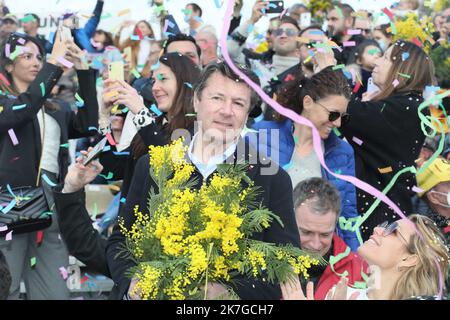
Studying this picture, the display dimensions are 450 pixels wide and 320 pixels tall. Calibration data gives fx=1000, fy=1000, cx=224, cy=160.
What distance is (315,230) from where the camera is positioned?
17.0 feet

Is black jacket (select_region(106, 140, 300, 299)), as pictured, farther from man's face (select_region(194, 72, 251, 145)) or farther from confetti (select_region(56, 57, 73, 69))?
confetti (select_region(56, 57, 73, 69))

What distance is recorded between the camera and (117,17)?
9.41m

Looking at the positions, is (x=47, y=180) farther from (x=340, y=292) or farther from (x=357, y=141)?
(x=340, y=292)

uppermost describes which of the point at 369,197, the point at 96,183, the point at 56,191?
the point at 56,191

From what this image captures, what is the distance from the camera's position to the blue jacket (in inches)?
230

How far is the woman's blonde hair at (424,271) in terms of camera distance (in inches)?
175

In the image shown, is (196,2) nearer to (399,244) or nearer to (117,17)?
(117,17)

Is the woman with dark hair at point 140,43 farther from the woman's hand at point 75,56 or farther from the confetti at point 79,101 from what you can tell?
the woman's hand at point 75,56

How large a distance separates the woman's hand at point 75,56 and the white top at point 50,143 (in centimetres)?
45

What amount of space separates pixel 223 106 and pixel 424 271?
117 cm

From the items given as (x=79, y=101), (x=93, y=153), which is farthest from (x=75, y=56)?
(x=93, y=153)

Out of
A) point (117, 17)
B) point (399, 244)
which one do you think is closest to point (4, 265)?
point (399, 244)

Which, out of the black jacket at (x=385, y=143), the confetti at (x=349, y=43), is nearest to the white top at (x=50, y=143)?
the black jacket at (x=385, y=143)
